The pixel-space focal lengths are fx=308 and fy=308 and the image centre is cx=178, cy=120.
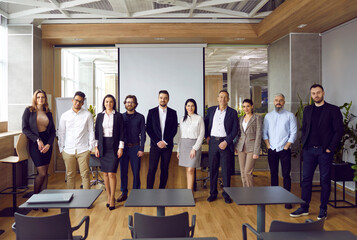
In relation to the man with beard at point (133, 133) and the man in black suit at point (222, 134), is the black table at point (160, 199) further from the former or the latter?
the man in black suit at point (222, 134)

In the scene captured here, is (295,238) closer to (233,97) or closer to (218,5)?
(218,5)

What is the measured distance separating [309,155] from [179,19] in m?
4.25

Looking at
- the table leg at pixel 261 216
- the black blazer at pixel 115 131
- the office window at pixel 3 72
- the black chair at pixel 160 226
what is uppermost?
the office window at pixel 3 72

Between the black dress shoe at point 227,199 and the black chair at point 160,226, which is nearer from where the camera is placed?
the black chair at point 160,226

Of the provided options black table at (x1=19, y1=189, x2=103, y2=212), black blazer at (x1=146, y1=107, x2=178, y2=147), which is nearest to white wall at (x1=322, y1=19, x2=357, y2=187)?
black blazer at (x1=146, y1=107, x2=178, y2=147)

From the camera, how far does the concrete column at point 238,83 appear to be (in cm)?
1394

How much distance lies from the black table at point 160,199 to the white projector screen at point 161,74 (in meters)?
4.98

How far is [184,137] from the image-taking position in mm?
5129

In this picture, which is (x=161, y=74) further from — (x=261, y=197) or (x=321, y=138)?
(x=261, y=197)

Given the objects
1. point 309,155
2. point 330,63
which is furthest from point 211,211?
point 330,63

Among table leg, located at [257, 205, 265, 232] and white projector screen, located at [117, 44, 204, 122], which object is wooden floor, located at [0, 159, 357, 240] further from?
white projector screen, located at [117, 44, 204, 122]

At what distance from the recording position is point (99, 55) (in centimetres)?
1251

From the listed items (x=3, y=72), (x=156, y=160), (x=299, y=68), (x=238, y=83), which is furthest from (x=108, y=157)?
(x=238, y=83)

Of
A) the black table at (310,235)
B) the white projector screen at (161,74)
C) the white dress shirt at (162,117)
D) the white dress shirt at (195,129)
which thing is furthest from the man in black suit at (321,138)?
the white projector screen at (161,74)
